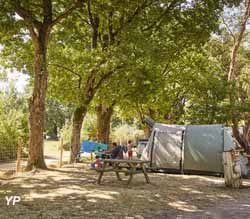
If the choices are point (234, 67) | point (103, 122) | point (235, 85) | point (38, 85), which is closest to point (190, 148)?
point (38, 85)

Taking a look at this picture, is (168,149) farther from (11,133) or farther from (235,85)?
Answer: (11,133)

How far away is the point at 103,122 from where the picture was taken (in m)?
20.7

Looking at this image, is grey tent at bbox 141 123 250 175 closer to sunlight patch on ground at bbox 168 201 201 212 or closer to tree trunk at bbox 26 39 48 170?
tree trunk at bbox 26 39 48 170

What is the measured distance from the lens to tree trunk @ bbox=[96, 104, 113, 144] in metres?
20.3

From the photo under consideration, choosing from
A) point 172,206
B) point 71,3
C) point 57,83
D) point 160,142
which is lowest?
point 172,206

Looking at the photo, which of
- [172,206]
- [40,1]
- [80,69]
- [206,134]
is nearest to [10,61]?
[80,69]

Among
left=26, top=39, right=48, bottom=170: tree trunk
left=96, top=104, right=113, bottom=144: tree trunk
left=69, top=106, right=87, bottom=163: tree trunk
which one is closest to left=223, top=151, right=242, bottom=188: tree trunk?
left=26, top=39, right=48, bottom=170: tree trunk

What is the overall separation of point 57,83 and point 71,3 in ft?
20.5

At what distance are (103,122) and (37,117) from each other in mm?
8627

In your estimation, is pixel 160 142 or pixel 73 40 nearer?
pixel 160 142

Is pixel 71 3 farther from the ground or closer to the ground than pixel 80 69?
farther from the ground

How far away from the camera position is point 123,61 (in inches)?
543

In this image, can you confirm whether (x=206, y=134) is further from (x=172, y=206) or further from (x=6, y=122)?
(x=6, y=122)

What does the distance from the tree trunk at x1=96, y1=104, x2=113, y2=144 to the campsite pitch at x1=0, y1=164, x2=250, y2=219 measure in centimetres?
941
